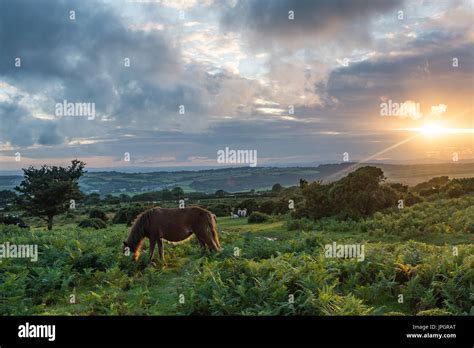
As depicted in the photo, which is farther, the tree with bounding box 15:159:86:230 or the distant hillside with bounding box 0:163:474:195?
the tree with bounding box 15:159:86:230

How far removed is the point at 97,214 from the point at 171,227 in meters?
13.7

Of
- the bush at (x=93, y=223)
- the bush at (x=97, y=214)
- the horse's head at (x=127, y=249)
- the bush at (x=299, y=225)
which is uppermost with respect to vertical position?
the horse's head at (x=127, y=249)

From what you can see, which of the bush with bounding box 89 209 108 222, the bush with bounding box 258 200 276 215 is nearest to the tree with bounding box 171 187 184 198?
the bush with bounding box 89 209 108 222

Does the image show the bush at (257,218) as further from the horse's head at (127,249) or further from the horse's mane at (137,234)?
the horse's head at (127,249)

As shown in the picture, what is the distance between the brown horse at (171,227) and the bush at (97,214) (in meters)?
12.0

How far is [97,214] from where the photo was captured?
953 inches

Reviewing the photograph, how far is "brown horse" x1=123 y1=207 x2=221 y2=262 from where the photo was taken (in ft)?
Result: 39.1

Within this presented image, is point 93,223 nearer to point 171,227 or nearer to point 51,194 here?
point 51,194

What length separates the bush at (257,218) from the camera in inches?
986

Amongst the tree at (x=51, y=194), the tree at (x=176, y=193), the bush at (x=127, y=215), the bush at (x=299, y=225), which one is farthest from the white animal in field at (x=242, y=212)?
the tree at (x=176, y=193)

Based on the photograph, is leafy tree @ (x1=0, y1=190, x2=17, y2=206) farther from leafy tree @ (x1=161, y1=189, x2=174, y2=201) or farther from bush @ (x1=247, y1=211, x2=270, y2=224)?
bush @ (x1=247, y1=211, x2=270, y2=224)

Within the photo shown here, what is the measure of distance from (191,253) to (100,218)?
39.0 ft

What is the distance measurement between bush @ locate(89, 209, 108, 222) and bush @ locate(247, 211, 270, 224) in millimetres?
9176
